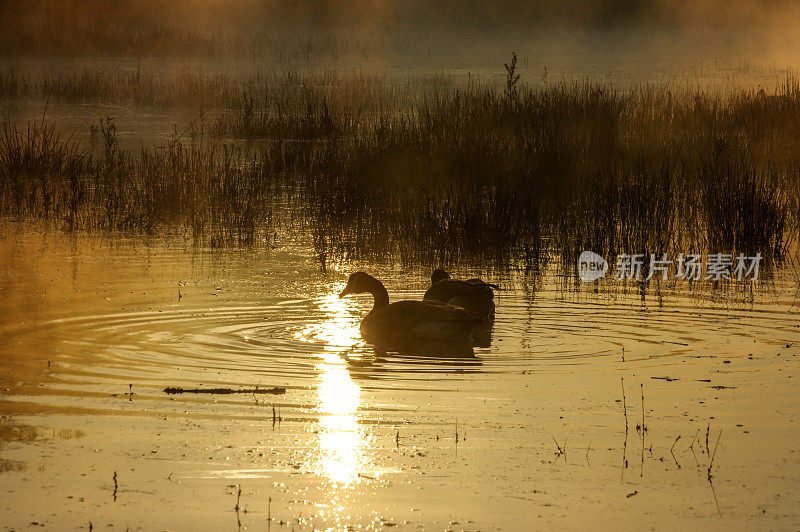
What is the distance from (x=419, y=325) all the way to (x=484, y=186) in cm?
727

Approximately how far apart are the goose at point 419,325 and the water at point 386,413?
0.83ft

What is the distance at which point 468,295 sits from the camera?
9.78 meters

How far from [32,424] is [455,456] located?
2.42m

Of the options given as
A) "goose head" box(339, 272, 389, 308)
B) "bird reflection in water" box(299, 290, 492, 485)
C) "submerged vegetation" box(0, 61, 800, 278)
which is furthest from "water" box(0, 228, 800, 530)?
"submerged vegetation" box(0, 61, 800, 278)

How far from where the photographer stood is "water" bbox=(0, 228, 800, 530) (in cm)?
496

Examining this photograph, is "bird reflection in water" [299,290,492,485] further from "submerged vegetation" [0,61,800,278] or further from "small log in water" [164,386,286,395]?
"submerged vegetation" [0,61,800,278]

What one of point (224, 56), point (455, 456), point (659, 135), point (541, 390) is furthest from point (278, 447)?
point (224, 56)

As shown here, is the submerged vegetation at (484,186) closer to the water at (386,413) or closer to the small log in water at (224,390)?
the water at (386,413)

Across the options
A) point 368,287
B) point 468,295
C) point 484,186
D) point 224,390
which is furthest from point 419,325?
point 484,186

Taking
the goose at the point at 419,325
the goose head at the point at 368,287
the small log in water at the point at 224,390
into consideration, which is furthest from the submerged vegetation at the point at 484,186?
the small log in water at the point at 224,390

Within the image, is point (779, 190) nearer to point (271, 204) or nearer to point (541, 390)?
point (271, 204)

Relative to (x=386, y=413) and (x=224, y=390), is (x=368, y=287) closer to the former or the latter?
(x=224, y=390)

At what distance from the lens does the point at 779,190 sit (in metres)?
16.3

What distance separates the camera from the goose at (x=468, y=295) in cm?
968
